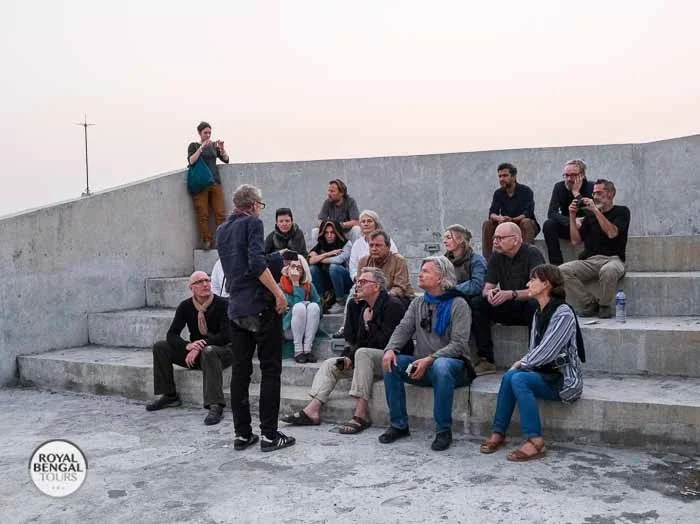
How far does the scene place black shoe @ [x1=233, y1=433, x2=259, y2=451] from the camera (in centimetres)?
492

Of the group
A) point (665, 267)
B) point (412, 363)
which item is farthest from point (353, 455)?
point (665, 267)

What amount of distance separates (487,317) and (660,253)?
7.46 feet

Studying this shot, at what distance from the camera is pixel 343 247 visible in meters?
7.27

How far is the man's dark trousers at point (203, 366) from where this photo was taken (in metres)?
5.89

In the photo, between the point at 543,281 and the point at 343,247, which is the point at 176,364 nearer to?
→ the point at 343,247

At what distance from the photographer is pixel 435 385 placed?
4.84 m

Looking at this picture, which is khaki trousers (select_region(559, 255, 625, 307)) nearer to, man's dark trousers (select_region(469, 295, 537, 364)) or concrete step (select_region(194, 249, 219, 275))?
man's dark trousers (select_region(469, 295, 537, 364))

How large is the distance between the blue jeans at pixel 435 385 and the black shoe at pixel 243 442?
0.94 m

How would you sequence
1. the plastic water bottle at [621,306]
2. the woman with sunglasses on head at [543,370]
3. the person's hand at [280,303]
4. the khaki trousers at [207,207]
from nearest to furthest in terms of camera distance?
the woman with sunglasses on head at [543,370], the person's hand at [280,303], the plastic water bottle at [621,306], the khaki trousers at [207,207]

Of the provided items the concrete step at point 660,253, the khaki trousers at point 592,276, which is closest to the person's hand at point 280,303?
the khaki trousers at point 592,276

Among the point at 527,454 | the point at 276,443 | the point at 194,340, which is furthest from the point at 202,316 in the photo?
the point at 527,454

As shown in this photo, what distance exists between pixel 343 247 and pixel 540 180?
2.83 meters

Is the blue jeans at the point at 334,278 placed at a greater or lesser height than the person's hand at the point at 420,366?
greater

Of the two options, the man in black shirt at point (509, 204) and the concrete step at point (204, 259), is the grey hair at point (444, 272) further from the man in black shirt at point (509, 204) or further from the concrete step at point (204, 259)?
the concrete step at point (204, 259)
